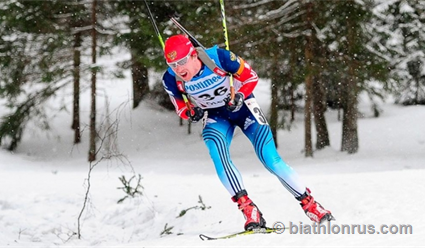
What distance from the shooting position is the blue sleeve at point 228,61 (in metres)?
5.61

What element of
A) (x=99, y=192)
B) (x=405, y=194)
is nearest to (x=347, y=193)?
(x=405, y=194)

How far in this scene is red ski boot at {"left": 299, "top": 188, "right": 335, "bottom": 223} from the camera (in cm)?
548

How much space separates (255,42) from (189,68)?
9309mm

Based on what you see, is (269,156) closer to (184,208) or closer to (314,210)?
(314,210)

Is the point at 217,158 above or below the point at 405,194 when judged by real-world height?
above

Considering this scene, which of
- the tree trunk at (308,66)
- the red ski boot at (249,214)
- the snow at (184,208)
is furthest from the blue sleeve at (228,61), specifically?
the tree trunk at (308,66)

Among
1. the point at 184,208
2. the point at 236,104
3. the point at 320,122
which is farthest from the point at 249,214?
the point at 320,122

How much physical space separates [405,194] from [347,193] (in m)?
0.84

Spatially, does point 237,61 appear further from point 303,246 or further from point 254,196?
point 254,196

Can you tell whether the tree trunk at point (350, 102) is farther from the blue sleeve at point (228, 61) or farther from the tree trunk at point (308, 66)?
the blue sleeve at point (228, 61)

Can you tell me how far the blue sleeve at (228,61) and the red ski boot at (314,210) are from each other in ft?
4.86

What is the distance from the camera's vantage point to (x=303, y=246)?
4387mm

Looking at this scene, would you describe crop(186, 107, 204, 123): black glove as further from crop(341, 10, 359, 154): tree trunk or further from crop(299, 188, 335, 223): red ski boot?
crop(341, 10, 359, 154): tree trunk

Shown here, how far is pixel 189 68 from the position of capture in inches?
214
